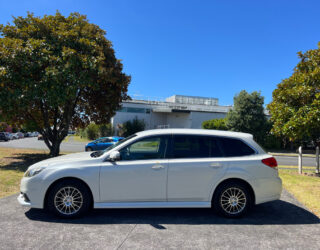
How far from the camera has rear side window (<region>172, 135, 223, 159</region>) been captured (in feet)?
15.0

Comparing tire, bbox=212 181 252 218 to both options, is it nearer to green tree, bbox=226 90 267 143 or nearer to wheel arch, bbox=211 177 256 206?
wheel arch, bbox=211 177 256 206

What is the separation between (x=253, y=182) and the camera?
4.50 meters

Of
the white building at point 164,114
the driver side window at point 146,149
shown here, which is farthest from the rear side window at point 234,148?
the white building at point 164,114

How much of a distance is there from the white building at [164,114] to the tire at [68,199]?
35.9m

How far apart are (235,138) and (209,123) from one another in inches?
1197

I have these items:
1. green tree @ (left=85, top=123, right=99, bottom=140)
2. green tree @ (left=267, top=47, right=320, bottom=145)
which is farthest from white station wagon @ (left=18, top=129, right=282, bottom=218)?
green tree @ (left=85, top=123, right=99, bottom=140)

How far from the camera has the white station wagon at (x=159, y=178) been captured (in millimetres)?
4281

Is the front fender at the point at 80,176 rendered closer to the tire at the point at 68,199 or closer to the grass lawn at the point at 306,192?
the tire at the point at 68,199

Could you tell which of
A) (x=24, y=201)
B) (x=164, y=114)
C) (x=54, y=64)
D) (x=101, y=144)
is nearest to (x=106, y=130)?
(x=164, y=114)

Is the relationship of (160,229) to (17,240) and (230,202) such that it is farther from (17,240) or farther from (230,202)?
(17,240)

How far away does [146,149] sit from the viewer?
4590 millimetres

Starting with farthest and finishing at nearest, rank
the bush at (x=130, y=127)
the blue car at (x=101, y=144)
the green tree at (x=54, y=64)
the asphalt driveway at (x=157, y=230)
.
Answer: the bush at (x=130, y=127), the blue car at (x=101, y=144), the green tree at (x=54, y=64), the asphalt driveway at (x=157, y=230)

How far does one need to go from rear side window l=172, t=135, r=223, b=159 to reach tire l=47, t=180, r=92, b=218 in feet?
5.93

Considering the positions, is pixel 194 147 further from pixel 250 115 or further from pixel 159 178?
pixel 250 115
